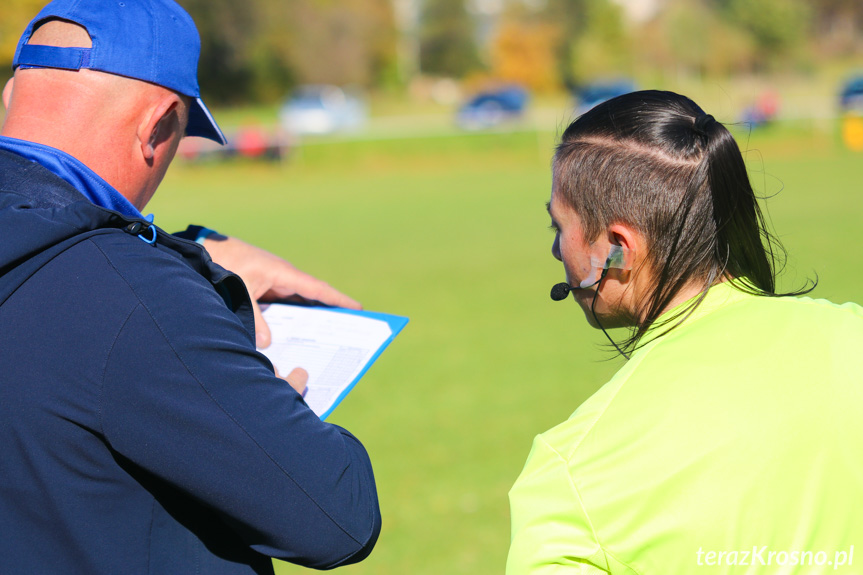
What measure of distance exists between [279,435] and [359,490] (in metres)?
0.18

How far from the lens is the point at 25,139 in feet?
4.87

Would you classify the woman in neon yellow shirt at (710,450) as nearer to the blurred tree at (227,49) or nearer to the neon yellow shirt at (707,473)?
the neon yellow shirt at (707,473)

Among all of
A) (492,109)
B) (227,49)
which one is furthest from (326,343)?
(227,49)

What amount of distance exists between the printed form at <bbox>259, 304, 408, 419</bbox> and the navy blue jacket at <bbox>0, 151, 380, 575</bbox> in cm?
40

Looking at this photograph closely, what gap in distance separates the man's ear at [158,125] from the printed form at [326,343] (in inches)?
22.1

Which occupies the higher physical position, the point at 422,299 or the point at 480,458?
the point at 480,458

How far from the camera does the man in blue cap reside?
50.3 inches

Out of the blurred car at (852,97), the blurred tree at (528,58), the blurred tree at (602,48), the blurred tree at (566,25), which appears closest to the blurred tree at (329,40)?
the blurred tree at (528,58)

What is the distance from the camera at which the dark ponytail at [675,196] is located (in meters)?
1.49

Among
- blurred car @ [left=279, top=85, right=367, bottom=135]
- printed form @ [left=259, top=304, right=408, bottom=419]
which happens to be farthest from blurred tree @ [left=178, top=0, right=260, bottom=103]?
printed form @ [left=259, top=304, right=408, bottom=419]

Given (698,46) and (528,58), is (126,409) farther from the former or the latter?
(528,58)

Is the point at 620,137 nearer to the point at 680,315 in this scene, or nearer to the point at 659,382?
the point at 680,315

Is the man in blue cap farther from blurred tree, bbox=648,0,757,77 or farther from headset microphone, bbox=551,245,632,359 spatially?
blurred tree, bbox=648,0,757,77

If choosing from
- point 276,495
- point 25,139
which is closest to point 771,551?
point 276,495
